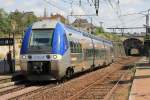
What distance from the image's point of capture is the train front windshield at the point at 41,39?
2434 centimetres

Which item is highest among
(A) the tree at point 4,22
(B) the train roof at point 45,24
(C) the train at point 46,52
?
(A) the tree at point 4,22

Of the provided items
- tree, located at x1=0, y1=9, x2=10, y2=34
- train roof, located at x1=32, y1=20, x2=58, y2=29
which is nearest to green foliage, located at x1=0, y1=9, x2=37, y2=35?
tree, located at x1=0, y1=9, x2=10, y2=34

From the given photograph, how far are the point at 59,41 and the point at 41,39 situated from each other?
943 millimetres

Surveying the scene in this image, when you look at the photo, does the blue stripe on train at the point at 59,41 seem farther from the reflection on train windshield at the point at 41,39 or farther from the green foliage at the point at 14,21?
the green foliage at the point at 14,21

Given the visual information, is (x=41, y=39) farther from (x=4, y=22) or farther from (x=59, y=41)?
(x=4, y=22)

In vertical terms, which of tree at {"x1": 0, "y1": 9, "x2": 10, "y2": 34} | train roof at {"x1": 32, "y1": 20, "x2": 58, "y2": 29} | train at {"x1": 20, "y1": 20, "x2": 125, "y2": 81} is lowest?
train at {"x1": 20, "y1": 20, "x2": 125, "y2": 81}

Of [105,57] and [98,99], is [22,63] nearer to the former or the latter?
[98,99]

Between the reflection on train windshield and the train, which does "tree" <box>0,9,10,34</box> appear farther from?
the reflection on train windshield

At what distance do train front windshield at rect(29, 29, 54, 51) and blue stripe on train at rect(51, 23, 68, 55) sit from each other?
0.26 meters

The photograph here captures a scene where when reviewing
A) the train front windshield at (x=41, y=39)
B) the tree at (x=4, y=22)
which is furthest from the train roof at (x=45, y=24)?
the tree at (x=4, y=22)

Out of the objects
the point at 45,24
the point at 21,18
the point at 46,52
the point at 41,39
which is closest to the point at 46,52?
the point at 46,52

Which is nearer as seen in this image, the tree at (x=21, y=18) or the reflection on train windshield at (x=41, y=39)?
the reflection on train windshield at (x=41, y=39)

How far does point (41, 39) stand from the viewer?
24.5m

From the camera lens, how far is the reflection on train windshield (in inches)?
Answer: 960
